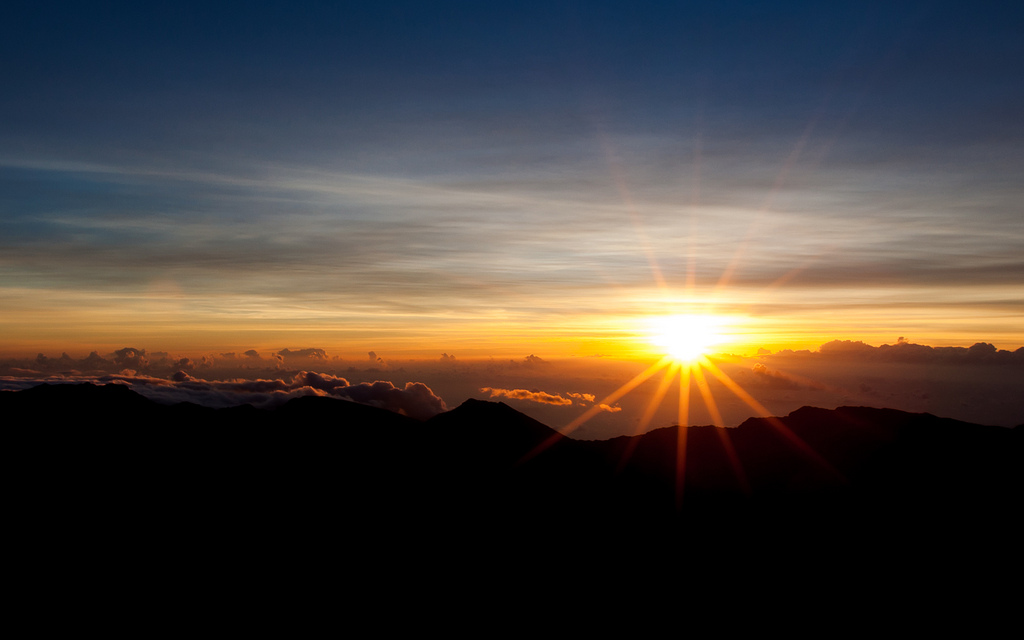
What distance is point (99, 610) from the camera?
124m

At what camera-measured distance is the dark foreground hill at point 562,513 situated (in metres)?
138

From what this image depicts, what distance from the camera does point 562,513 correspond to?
166 meters

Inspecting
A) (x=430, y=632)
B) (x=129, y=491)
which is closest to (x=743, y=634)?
(x=430, y=632)

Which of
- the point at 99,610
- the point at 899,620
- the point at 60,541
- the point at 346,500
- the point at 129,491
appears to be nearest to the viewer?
the point at 899,620

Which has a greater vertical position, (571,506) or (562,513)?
(571,506)

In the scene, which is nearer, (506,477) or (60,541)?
(60,541)

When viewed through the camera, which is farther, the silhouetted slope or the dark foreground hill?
the silhouetted slope

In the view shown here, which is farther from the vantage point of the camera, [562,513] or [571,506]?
[571,506]

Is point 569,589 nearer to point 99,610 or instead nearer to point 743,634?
point 743,634

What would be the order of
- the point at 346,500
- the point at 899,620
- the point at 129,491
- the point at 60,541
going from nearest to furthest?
the point at 899,620
the point at 60,541
the point at 346,500
the point at 129,491

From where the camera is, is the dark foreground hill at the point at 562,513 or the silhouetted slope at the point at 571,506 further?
the silhouetted slope at the point at 571,506

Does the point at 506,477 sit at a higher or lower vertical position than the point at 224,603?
higher

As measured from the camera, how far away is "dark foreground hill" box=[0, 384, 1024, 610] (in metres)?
138

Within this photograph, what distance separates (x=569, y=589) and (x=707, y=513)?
54419 mm
